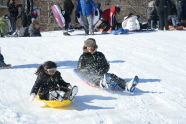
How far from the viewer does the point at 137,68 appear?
27.1ft

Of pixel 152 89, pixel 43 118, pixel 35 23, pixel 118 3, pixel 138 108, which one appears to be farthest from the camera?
pixel 118 3

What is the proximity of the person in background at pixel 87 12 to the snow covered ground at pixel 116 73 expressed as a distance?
3.68 ft

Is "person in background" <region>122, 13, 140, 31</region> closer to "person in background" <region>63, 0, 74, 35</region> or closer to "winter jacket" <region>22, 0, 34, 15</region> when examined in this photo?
"person in background" <region>63, 0, 74, 35</region>

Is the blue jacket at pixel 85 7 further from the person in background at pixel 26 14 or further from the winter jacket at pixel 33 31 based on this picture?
the person in background at pixel 26 14

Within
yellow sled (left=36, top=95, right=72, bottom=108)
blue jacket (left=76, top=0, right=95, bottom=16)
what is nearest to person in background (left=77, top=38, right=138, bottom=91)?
yellow sled (left=36, top=95, right=72, bottom=108)

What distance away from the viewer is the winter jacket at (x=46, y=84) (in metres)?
5.60

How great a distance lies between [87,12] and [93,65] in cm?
630

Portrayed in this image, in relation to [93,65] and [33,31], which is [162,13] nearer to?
[33,31]

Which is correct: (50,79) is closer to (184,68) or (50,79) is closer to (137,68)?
(137,68)

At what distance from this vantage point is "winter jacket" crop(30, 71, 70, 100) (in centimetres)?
Answer: 560

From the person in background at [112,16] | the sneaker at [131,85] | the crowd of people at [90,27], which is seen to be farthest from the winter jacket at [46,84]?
the person in background at [112,16]

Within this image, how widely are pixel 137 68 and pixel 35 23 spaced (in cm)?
545

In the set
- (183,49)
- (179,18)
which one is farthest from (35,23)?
(179,18)

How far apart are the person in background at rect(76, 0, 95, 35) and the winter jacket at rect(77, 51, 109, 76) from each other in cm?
616
